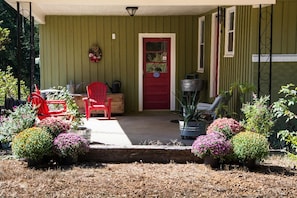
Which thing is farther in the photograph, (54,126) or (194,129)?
(194,129)

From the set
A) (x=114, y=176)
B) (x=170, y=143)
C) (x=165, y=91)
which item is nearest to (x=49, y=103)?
(x=170, y=143)

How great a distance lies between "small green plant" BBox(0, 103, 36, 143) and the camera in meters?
5.29

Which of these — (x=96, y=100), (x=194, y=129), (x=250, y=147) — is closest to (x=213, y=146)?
(x=250, y=147)

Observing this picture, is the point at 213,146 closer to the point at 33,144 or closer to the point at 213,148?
the point at 213,148

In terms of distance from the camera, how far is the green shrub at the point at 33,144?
4.79m

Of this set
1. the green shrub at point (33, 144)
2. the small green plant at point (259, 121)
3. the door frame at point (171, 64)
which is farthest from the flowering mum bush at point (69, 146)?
the door frame at point (171, 64)

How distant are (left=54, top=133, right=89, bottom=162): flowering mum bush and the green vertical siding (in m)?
5.32

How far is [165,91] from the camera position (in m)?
10.4

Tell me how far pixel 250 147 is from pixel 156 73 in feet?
18.9

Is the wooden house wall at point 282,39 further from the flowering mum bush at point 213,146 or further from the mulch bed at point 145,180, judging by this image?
the flowering mum bush at point 213,146

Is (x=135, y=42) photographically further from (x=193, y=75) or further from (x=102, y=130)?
(x=102, y=130)

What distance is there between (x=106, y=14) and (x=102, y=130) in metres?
3.56

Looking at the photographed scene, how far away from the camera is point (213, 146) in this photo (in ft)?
15.8

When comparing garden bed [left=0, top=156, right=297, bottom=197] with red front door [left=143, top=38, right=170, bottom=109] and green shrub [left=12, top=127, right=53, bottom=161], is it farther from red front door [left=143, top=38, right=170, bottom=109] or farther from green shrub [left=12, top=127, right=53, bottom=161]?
red front door [left=143, top=38, right=170, bottom=109]
